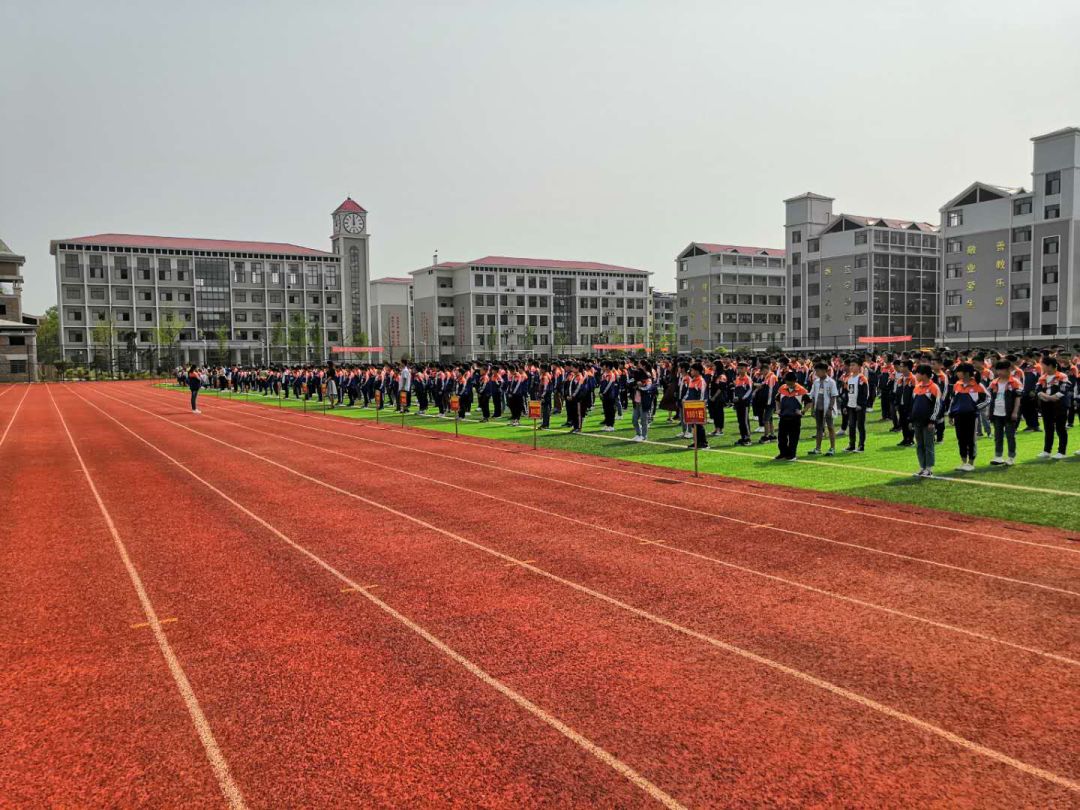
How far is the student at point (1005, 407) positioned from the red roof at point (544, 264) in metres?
86.7

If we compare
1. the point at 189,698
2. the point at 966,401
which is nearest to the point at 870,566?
the point at 966,401

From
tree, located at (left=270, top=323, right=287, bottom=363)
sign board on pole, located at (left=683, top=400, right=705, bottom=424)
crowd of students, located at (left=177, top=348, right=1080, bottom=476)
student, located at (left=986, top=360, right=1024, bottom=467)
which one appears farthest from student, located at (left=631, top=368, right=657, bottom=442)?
tree, located at (left=270, top=323, right=287, bottom=363)

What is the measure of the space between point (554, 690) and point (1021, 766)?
2.75 meters

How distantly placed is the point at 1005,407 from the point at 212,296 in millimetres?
94882

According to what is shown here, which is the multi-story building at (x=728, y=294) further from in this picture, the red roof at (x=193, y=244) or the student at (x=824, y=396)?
the student at (x=824, y=396)

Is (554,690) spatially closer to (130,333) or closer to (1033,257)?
(1033,257)

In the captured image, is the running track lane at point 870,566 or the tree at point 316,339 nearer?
the running track lane at point 870,566

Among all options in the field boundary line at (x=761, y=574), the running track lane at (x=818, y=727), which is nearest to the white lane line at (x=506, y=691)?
the running track lane at (x=818, y=727)

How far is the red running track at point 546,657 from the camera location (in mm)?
4234

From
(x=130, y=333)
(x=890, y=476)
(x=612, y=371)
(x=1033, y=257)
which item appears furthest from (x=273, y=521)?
(x=130, y=333)

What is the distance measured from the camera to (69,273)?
86250 mm

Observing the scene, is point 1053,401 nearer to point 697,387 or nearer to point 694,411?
point 694,411

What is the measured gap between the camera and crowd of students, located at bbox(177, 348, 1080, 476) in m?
13.5

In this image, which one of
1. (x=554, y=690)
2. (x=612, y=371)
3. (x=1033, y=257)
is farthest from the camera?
(x=1033, y=257)
